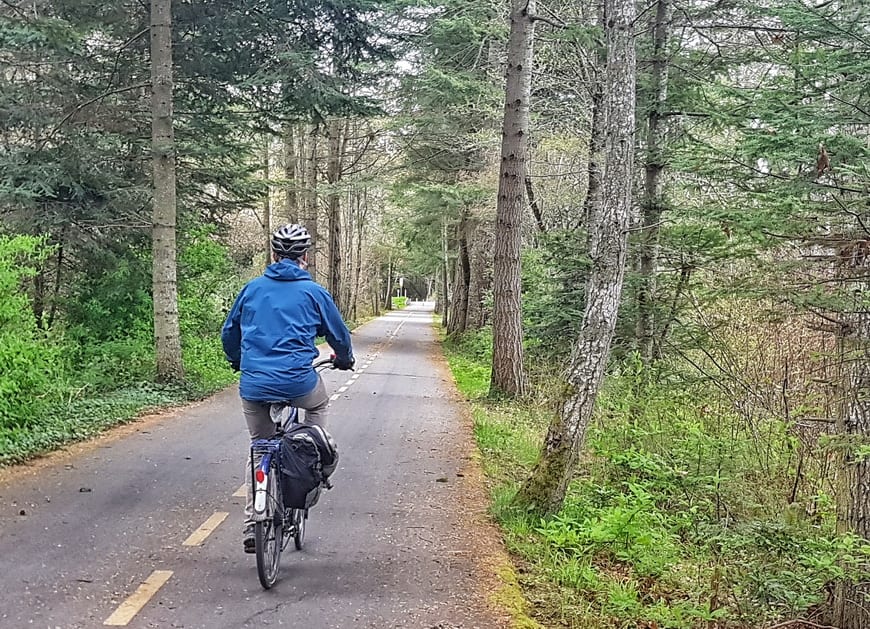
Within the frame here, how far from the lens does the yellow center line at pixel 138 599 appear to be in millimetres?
4523

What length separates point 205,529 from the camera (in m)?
6.40

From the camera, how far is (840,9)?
6.75 meters

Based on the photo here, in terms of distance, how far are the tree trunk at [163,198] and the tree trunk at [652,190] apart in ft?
27.1

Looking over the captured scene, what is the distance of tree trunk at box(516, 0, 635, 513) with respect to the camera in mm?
6688

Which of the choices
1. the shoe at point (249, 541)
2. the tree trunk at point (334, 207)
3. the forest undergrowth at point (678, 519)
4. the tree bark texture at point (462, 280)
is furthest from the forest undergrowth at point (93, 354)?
the tree trunk at point (334, 207)

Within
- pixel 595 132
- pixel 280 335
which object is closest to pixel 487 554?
pixel 280 335

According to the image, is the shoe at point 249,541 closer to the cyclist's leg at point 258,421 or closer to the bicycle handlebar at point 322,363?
the cyclist's leg at point 258,421

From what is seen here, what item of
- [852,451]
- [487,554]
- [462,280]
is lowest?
[487,554]

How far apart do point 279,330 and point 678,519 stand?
13.8 feet

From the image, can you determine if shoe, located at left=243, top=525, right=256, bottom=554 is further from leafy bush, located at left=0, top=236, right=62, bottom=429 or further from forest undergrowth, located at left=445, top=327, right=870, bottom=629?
leafy bush, located at left=0, top=236, right=62, bottom=429

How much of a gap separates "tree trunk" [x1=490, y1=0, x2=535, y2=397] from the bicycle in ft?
30.8

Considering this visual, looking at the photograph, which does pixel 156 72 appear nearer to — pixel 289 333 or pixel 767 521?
pixel 289 333

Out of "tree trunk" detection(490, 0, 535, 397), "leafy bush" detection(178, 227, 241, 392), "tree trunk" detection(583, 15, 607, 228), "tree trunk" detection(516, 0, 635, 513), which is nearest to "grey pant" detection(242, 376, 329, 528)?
"tree trunk" detection(516, 0, 635, 513)

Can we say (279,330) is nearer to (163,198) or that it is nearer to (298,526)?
(298,526)
